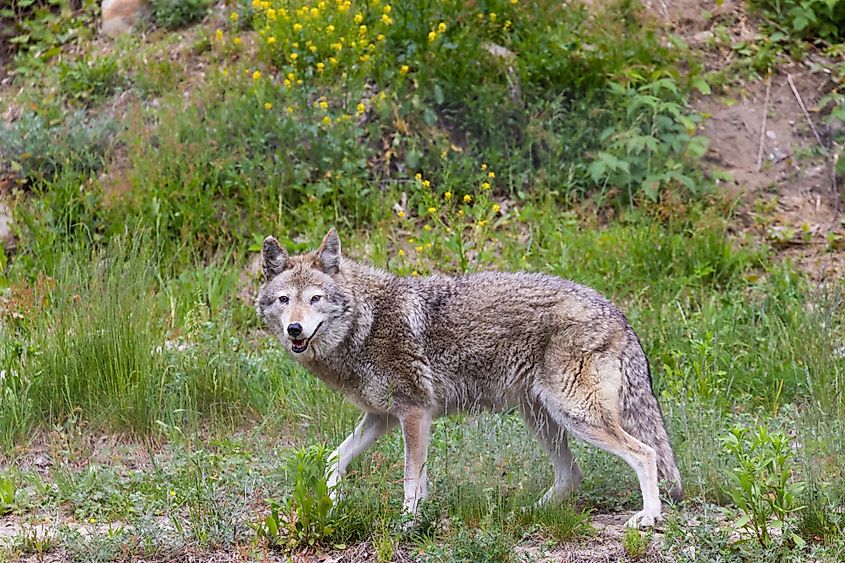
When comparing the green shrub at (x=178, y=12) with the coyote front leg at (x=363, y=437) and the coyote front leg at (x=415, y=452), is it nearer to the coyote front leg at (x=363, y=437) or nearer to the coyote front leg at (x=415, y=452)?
the coyote front leg at (x=363, y=437)

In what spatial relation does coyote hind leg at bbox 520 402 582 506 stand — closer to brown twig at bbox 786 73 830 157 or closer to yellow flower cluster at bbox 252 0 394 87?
yellow flower cluster at bbox 252 0 394 87

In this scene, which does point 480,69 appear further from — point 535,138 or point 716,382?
point 716,382

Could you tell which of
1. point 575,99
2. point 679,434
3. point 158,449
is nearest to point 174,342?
point 158,449

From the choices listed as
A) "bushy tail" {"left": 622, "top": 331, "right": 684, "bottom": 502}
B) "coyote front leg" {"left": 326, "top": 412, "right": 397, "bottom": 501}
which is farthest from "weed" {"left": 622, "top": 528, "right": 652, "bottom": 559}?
"coyote front leg" {"left": 326, "top": 412, "right": 397, "bottom": 501}

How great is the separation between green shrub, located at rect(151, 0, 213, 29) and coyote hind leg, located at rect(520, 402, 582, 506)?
9.46 meters

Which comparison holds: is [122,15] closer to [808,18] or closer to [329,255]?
[808,18]

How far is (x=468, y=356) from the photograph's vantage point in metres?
6.91

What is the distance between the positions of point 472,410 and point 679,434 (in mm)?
1494

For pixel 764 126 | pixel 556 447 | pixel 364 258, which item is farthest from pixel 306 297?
pixel 764 126

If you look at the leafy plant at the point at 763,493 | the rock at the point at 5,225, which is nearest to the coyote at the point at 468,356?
the leafy plant at the point at 763,493

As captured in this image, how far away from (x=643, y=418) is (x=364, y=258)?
201 inches

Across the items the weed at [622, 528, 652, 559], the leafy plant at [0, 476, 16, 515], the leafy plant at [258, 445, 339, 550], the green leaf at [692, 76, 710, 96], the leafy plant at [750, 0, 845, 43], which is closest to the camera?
the weed at [622, 528, 652, 559]

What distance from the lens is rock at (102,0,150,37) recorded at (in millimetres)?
14703

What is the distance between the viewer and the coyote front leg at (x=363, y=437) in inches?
273
